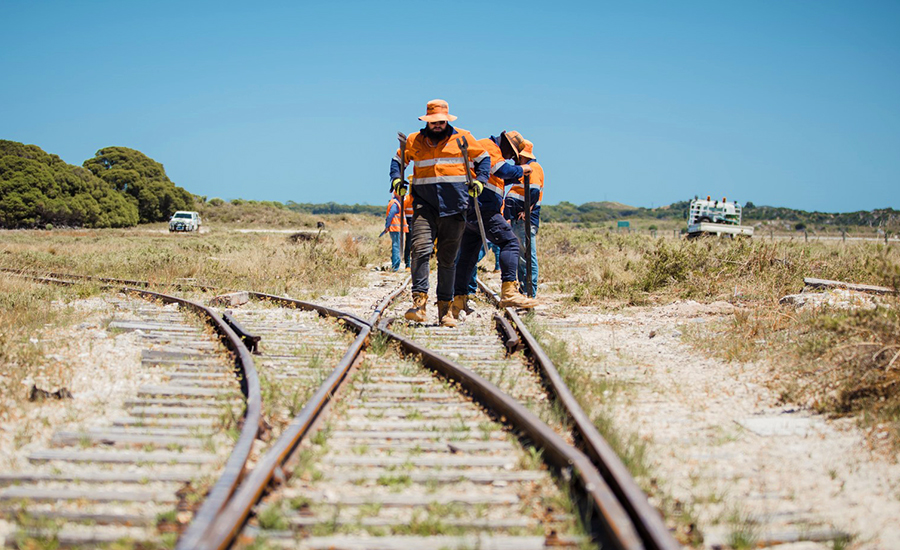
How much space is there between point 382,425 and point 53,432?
1.93m

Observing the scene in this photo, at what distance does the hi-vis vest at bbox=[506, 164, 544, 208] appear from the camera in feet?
32.8

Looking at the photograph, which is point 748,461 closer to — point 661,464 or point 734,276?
point 661,464

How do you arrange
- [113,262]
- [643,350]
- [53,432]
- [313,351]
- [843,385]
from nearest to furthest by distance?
[53,432], [843,385], [313,351], [643,350], [113,262]

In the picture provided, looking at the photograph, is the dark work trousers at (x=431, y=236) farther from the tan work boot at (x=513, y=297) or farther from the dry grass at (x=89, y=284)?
the dry grass at (x=89, y=284)

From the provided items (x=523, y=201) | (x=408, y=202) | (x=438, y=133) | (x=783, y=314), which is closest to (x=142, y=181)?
(x=408, y=202)

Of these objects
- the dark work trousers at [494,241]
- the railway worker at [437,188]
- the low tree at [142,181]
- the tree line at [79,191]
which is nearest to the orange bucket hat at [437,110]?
the railway worker at [437,188]

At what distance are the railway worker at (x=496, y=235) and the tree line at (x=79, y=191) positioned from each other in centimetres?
4336

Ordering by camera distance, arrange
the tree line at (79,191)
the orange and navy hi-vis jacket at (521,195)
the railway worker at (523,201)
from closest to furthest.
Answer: the railway worker at (523,201)
the orange and navy hi-vis jacket at (521,195)
the tree line at (79,191)

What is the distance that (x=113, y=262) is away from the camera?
16.5m

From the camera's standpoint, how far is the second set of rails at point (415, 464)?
2.91 metres

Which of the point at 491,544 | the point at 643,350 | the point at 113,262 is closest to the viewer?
the point at 491,544

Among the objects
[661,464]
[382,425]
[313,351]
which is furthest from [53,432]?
[661,464]

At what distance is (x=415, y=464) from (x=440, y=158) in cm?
444

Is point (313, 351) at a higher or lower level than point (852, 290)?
lower
